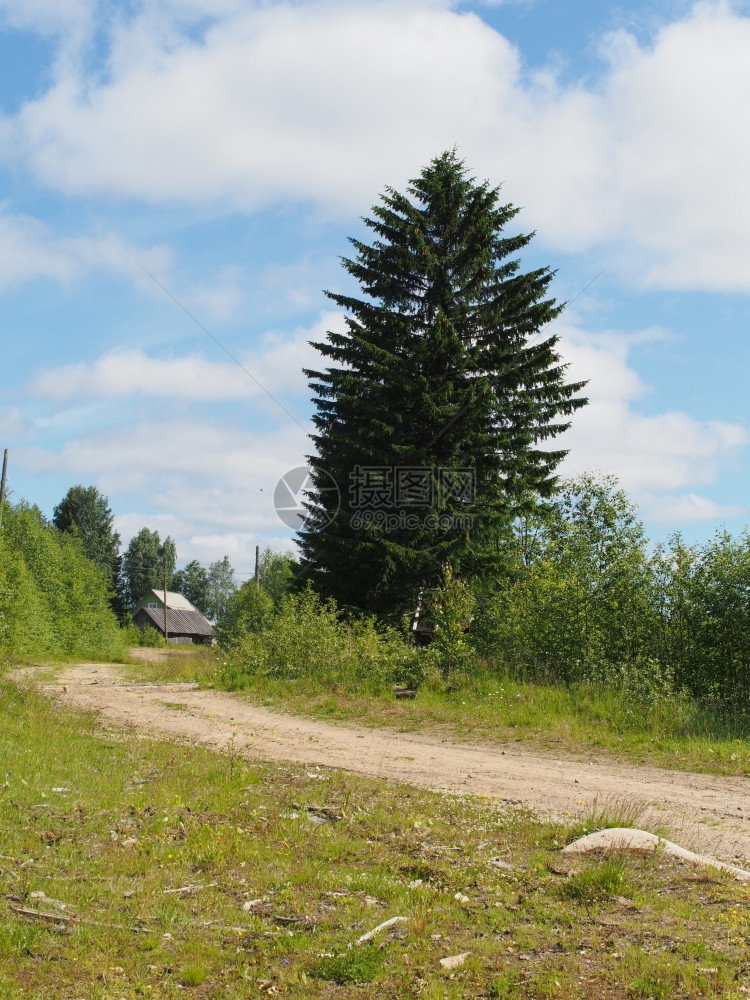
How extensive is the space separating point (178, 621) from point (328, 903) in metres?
88.6

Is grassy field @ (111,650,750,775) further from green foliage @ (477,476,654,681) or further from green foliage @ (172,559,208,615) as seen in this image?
green foliage @ (172,559,208,615)

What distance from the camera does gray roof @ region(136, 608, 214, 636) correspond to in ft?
291

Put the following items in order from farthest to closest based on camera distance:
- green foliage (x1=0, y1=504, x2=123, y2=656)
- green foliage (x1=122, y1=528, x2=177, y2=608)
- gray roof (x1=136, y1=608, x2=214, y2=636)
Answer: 1. green foliage (x1=122, y1=528, x2=177, y2=608)
2. gray roof (x1=136, y1=608, x2=214, y2=636)
3. green foliage (x1=0, y1=504, x2=123, y2=656)

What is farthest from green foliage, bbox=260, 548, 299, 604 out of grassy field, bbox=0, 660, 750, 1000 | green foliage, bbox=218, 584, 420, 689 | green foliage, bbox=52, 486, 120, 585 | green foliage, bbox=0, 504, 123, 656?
grassy field, bbox=0, 660, 750, 1000

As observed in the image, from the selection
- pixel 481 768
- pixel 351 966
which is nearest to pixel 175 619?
pixel 481 768

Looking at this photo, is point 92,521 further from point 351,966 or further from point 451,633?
point 351,966

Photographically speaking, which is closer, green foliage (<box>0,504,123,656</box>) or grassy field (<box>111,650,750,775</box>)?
grassy field (<box>111,650,750,775</box>)

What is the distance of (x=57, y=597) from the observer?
139 ft

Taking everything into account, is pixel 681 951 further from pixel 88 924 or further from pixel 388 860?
pixel 88 924

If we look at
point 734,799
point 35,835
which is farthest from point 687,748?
point 35,835

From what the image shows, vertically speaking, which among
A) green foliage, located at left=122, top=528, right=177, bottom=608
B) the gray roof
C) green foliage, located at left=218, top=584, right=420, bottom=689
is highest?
green foliage, located at left=122, top=528, right=177, bottom=608

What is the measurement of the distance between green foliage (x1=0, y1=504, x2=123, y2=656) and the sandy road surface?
911 inches

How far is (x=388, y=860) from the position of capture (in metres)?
6.21

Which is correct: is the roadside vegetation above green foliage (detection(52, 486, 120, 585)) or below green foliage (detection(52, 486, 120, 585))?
below
